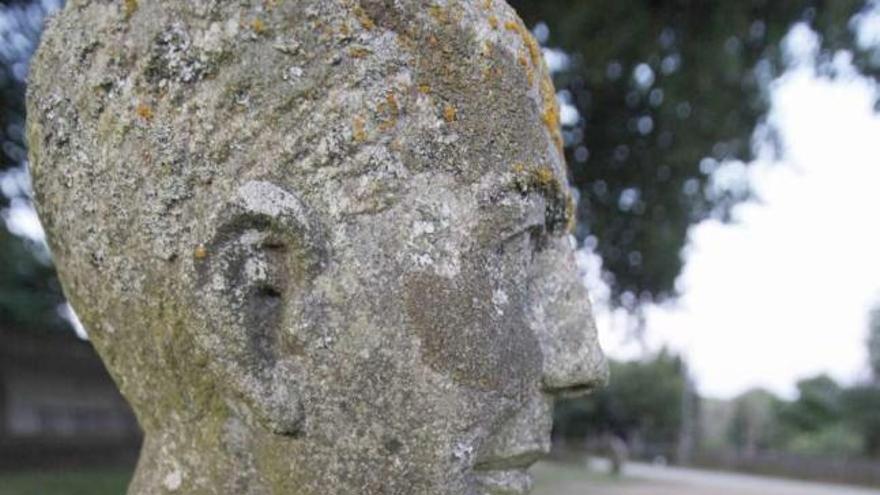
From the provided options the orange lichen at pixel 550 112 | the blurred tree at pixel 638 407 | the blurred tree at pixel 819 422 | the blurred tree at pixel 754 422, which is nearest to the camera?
the orange lichen at pixel 550 112

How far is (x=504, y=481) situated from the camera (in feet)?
6.30

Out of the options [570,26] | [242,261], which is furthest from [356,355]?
[570,26]

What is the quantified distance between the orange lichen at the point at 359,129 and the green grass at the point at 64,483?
9.48 m

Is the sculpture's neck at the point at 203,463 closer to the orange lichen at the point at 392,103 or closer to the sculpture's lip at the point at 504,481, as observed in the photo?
the sculpture's lip at the point at 504,481

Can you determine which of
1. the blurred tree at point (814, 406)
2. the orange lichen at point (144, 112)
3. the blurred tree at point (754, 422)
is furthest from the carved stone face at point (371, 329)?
the blurred tree at point (814, 406)

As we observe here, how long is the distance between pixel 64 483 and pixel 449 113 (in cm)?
1083

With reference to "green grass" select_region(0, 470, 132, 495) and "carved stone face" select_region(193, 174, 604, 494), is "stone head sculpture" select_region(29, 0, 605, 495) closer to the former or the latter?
"carved stone face" select_region(193, 174, 604, 494)

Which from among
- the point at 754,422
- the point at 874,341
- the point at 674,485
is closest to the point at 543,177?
the point at 674,485

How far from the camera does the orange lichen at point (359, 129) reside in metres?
1.81

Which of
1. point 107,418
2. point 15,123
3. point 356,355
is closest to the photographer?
point 356,355

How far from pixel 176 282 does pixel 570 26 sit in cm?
584

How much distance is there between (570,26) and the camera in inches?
280

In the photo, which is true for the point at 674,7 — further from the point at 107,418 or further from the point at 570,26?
the point at 107,418

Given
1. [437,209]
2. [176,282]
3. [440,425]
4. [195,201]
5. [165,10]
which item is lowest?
[440,425]
